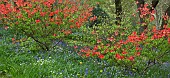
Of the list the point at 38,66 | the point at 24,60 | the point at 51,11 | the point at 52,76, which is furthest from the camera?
the point at 51,11

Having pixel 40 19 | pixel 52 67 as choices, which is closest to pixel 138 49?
pixel 52 67

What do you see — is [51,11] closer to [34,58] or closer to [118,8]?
[34,58]

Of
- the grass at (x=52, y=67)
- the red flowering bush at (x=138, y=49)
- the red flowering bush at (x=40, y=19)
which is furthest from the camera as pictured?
the red flowering bush at (x=40, y=19)

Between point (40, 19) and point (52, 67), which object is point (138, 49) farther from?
point (40, 19)

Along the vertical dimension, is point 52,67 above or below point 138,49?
below

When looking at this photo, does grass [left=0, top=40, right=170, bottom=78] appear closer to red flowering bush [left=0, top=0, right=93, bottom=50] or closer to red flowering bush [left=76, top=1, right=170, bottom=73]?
red flowering bush [left=76, top=1, right=170, bottom=73]

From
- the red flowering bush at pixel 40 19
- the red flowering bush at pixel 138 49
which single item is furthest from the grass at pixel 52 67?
the red flowering bush at pixel 40 19

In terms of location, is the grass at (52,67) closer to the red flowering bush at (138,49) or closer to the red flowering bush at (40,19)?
the red flowering bush at (138,49)

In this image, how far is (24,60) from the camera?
10.1 meters

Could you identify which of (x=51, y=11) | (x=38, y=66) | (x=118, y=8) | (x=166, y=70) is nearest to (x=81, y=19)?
(x=51, y=11)

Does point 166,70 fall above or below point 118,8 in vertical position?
below

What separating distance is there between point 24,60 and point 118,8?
33.9 feet

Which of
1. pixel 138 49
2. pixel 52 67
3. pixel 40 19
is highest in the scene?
pixel 40 19

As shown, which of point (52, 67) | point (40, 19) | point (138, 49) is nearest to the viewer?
point (138, 49)
